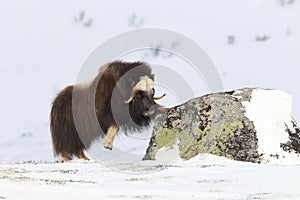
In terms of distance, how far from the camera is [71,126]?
1363 cm

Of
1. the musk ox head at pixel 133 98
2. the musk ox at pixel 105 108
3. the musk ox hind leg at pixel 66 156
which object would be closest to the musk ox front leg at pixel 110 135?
the musk ox at pixel 105 108

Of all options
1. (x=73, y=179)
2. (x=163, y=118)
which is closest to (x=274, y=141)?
(x=163, y=118)

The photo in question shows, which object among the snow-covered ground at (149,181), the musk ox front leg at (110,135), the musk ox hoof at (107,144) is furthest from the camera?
the musk ox front leg at (110,135)

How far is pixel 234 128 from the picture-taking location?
1197 centimetres

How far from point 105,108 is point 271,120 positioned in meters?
3.67

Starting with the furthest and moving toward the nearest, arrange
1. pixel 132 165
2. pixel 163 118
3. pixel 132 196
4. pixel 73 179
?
pixel 163 118
pixel 132 165
pixel 73 179
pixel 132 196

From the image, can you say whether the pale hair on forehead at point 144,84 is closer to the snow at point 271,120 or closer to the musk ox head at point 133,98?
the musk ox head at point 133,98

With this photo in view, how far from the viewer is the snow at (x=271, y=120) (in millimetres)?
11898

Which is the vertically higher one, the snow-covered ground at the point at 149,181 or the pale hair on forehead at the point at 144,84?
the pale hair on forehead at the point at 144,84

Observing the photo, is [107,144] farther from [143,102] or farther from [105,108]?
[143,102]

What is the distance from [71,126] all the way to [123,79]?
5.70 ft

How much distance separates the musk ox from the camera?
12938 mm

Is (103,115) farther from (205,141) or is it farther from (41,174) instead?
(41,174)

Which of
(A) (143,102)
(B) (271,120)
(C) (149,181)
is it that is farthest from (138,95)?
(C) (149,181)
